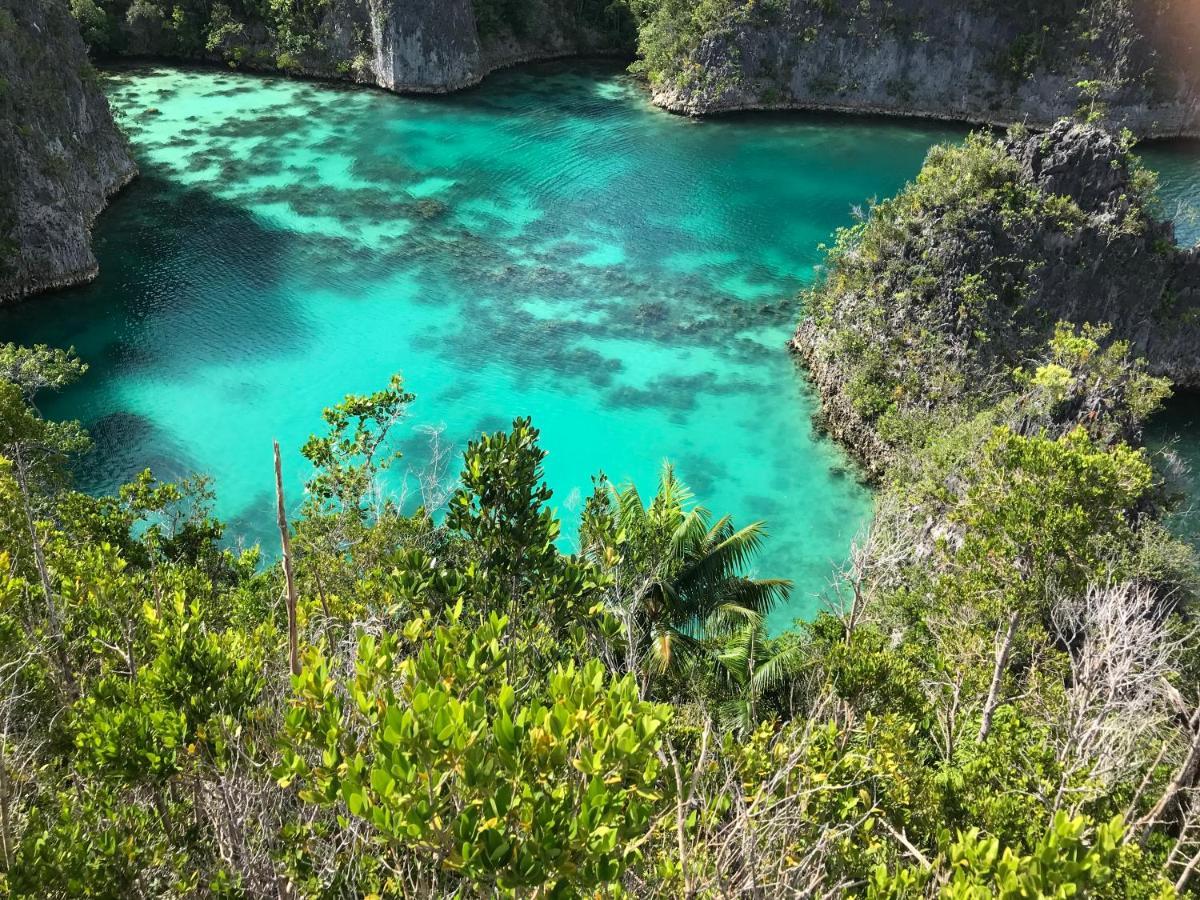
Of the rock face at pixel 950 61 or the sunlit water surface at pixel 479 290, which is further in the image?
the rock face at pixel 950 61

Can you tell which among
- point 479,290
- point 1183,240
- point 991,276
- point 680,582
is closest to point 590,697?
point 680,582

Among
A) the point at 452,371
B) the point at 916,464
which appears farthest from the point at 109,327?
the point at 916,464

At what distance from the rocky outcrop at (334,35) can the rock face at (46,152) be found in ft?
70.0

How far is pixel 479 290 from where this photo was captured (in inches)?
1526

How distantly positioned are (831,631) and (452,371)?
816 inches

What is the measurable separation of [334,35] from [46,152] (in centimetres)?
3166

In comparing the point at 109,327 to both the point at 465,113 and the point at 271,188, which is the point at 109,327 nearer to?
the point at 271,188

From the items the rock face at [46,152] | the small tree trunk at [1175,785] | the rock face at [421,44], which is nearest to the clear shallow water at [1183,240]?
the small tree trunk at [1175,785]

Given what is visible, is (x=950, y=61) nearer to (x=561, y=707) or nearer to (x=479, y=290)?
(x=479, y=290)

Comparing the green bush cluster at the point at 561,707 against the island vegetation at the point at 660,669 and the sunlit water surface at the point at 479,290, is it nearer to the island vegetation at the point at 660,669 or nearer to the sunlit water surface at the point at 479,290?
the island vegetation at the point at 660,669

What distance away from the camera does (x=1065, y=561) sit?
12586 millimetres

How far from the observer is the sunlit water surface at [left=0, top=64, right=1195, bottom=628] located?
29422 millimetres

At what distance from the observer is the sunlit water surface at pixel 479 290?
29.4 m

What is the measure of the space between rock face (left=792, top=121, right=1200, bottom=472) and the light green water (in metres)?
2.88
